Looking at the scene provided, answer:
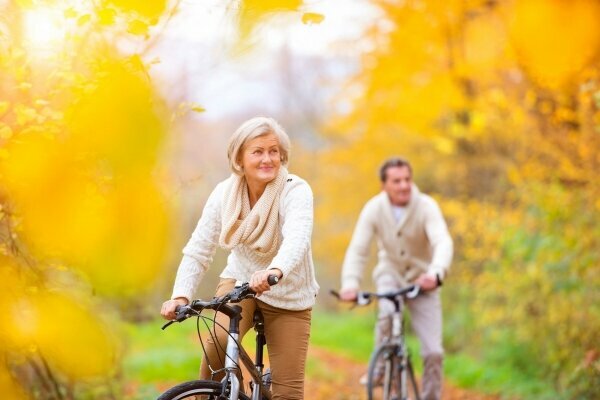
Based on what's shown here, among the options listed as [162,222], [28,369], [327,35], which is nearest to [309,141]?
[327,35]

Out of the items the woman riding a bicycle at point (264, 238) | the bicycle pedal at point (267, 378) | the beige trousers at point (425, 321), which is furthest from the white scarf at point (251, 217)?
the beige trousers at point (425, 321)

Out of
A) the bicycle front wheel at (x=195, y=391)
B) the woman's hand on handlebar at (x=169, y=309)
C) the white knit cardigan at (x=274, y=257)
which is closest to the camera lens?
the bicycle front wheel at (x=195, y=391)

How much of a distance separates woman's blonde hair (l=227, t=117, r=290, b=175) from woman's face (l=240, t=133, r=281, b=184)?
0.02m

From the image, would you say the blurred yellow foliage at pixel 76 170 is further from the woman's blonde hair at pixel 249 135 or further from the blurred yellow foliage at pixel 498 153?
the blurred yellow foliage at pixel 498 153

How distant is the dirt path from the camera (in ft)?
30.8

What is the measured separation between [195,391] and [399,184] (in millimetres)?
3536

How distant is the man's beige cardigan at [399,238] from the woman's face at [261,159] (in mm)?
2662

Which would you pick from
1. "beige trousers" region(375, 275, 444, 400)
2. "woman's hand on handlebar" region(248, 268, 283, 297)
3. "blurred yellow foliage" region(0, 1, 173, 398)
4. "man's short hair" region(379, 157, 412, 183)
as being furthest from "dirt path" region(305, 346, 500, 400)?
"woman's hand on handlebar" region(248, 268, 283, 297)

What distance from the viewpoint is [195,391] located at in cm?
316

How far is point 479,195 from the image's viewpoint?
14266 mm

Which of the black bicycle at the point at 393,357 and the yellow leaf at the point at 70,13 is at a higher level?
the yellow leaf at the point at 70,13

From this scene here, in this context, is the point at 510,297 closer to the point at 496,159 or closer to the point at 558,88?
the point at 558,88

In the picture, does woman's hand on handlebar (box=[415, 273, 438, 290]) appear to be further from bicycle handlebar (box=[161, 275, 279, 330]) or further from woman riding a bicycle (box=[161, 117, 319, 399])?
bicycle handlebar (box=[161, 275, 279, 330])

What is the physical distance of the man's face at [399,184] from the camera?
250 inches
